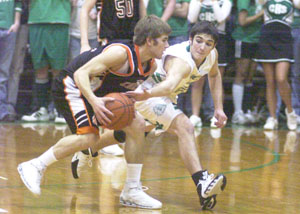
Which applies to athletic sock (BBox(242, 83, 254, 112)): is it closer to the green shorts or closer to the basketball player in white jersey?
the green shorts

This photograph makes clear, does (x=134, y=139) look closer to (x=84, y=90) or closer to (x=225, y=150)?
(x=84, y=90)

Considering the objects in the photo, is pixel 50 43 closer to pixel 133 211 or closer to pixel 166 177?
pixel 166 177

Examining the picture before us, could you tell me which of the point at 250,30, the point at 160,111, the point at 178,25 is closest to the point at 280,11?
the point at 250,30

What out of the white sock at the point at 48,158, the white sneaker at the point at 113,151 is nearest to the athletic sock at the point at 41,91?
the white sneaker at the point at 113,151

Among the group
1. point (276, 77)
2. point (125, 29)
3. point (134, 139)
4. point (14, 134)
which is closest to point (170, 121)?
point (134, 139)

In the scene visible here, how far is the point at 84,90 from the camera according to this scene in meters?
4.17

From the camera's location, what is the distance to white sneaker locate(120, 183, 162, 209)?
13.8 ft

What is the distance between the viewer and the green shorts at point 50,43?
8688 millimetres

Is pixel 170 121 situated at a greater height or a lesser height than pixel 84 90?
lesser

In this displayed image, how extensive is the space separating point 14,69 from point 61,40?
0.76 meters

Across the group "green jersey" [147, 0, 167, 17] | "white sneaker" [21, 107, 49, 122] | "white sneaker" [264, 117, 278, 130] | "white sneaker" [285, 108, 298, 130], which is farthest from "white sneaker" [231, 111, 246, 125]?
"white sneaker" [21, 107, 49, 122]

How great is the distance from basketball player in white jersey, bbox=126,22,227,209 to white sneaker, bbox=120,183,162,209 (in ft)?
0.99

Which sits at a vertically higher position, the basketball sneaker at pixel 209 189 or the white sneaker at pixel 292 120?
the basketball sneaker at pixel 209 189

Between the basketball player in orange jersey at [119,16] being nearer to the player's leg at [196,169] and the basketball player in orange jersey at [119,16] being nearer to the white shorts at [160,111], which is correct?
the white shorts at [160,111]
